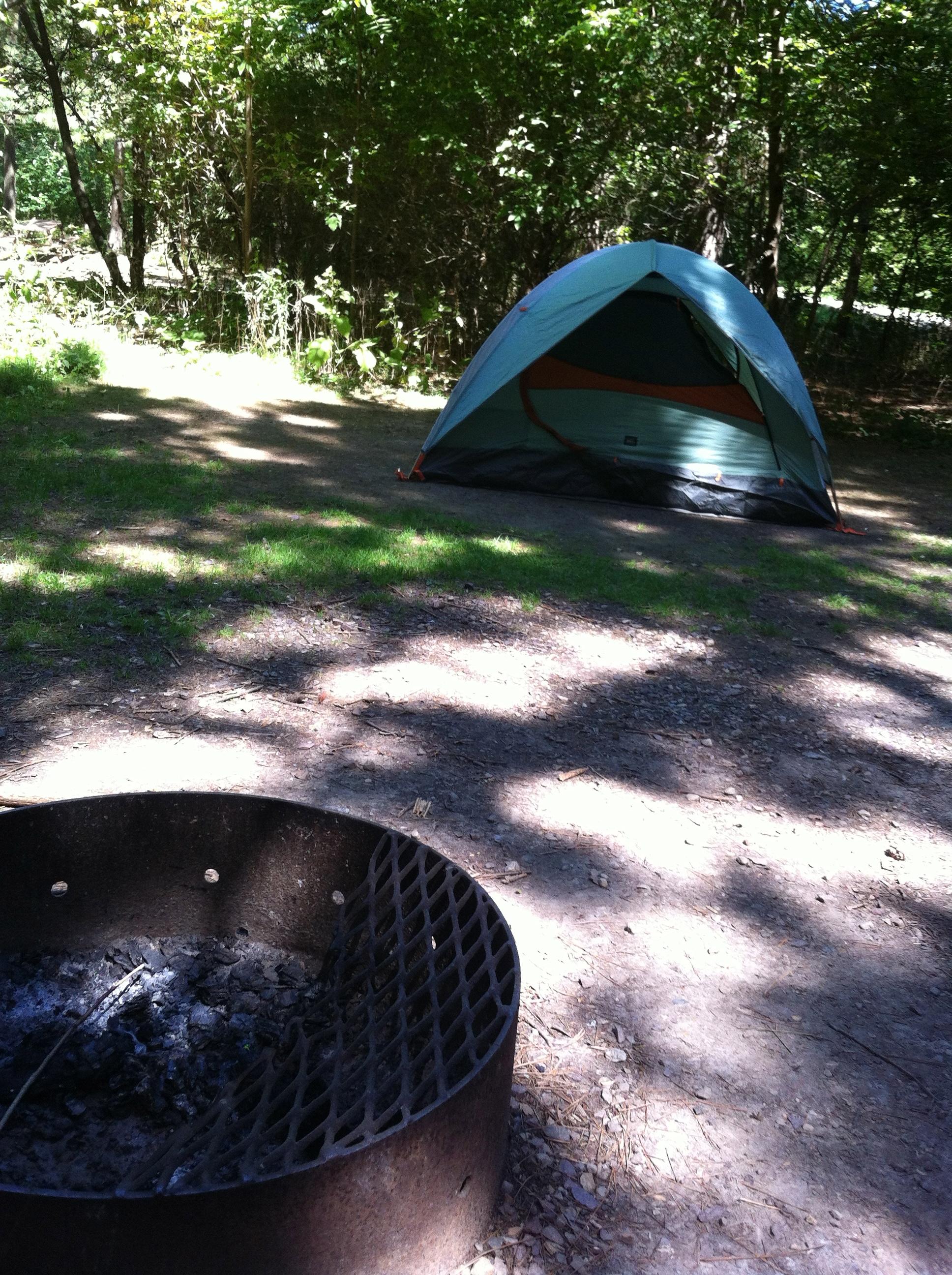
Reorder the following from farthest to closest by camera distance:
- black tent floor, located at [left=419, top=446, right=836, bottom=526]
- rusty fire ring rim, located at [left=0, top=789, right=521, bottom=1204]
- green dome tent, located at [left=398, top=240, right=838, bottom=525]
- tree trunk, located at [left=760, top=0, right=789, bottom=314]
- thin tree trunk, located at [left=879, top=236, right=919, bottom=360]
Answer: thin tree trunk, located at [left=879, top=236, right=919, bottom=360]
tree trunk, located at [left=760, top=0, right=789, bottom=314]
black tent floor, located at [left=419, top=446, right=836, bottom=526]
green dome tent, located at [left=398, top=240, right=838, bottom=525]
rusty fire ring rim, located at [left=0, top=789, right=521, bottom=1204]

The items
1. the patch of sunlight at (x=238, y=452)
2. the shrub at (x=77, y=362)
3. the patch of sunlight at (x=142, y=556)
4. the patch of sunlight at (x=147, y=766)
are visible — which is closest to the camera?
the patch of sunlight at (x=147, y=766)

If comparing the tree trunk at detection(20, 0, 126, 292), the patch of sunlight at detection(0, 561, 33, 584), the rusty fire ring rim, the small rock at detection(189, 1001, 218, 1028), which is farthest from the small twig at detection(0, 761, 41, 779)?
the tree trunk at detection(20, 0, 126, 292)

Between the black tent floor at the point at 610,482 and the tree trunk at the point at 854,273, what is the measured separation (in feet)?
20.0

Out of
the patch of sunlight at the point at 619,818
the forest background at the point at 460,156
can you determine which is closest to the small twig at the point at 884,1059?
the patch of sunlight at the point at 619,818

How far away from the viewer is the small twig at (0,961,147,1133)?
1516 millimetres

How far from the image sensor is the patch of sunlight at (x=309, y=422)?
793 cm

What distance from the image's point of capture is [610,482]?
6609 mm

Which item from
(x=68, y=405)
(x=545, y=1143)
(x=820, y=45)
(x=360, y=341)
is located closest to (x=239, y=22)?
(x=360, y=341)

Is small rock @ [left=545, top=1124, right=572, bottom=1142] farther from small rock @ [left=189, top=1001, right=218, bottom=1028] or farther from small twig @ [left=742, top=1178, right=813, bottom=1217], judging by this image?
small rock @ [left=189, top=1001, right=218, bottom=1028]

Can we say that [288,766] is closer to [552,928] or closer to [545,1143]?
[552,928]

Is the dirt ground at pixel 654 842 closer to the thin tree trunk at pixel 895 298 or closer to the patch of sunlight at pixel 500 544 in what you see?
the patch of sunlight at pixel 500 544

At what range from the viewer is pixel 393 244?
10.6 m

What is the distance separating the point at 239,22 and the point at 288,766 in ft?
27.7

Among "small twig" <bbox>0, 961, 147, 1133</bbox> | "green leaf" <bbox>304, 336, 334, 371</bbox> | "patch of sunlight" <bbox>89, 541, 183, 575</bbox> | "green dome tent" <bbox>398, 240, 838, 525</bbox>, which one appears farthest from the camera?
"green leaf" <bbox>304, 336, 334, 371</bbox>
